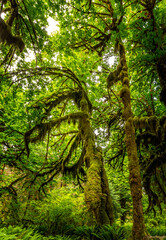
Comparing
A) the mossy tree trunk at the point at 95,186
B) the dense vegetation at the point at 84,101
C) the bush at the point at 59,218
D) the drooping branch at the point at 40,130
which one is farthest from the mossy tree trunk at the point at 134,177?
the drooping branch at the point at 40,130

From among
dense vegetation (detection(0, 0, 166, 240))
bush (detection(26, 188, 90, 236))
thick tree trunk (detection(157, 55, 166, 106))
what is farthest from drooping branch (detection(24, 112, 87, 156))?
thick tree trunk (detection(157, 55, 166, 106))

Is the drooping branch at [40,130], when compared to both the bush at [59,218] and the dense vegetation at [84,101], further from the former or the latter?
the bush at [59,218]

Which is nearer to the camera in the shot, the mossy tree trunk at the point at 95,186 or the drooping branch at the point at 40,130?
the mossy tree trunk at the point at 95,186

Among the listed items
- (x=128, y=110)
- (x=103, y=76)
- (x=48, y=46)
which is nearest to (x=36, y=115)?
(x=48, y=46)

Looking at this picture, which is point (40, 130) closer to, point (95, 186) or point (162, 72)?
point (95, 186)

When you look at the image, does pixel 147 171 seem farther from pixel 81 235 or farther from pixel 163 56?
pixel 163 56

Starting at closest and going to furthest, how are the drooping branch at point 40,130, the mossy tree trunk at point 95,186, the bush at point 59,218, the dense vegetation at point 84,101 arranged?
1. the dense vegetation at point 84,101
2. the mossy tree trunk at point 95,186
3. the bush at point 59,218
4. the drooping branch at point 40,130

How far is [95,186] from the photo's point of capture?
454 centimetres

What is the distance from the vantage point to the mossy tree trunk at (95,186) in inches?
171

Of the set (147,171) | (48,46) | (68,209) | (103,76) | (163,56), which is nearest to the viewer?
(163,56)

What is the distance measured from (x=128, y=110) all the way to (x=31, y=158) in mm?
5160

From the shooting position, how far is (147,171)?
18.2 ft

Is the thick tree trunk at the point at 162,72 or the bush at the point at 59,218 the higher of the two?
the thick tree trunk at the point at 162,72

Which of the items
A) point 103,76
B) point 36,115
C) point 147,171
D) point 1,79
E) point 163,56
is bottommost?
point 147,171
